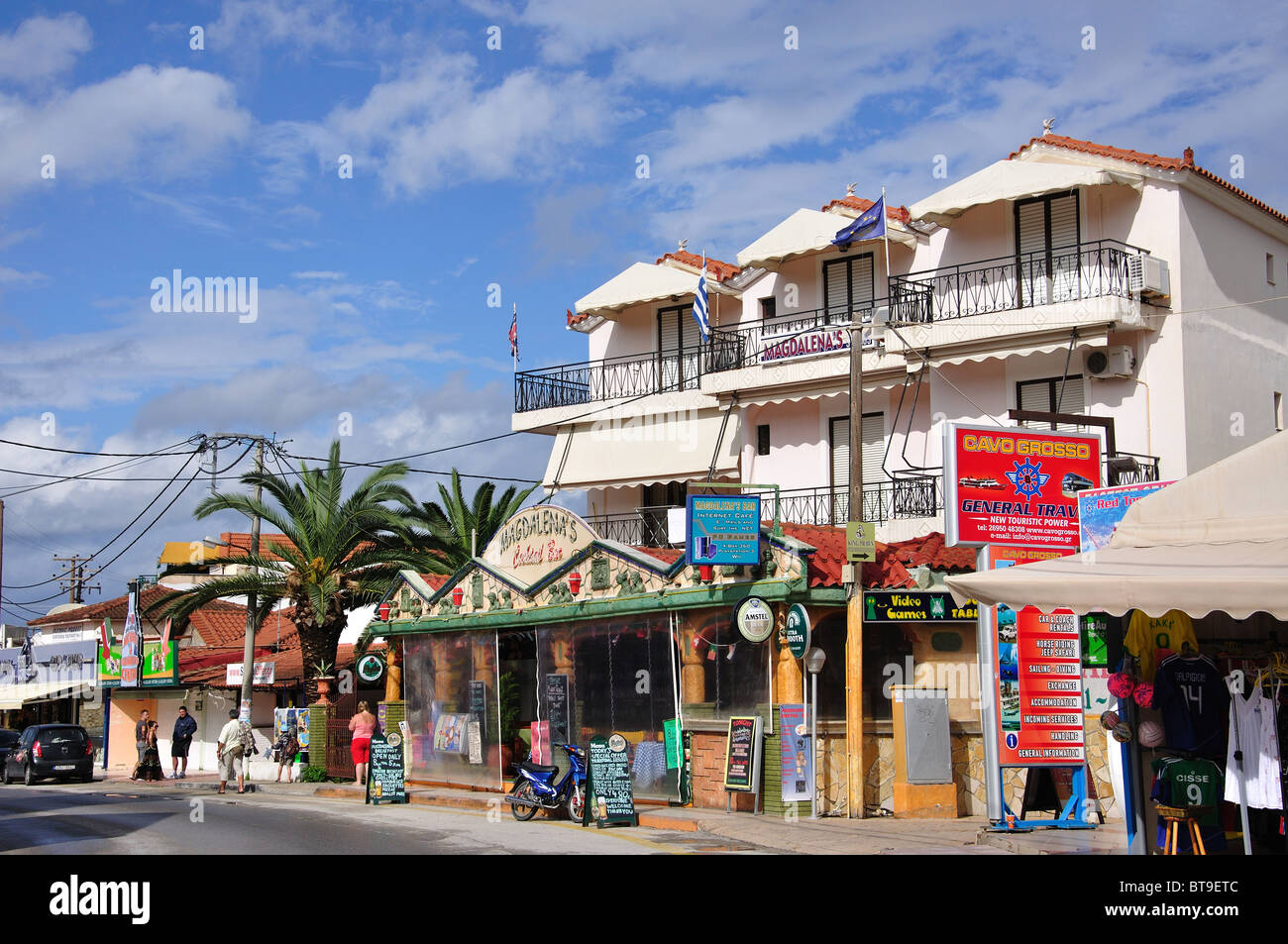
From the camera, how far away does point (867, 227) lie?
26.1m

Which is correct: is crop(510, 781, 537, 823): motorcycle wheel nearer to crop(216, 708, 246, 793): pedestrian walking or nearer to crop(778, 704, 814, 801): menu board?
crop(778, 704, 814, 801): menu board

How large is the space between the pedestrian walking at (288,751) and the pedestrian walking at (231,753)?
132 inches

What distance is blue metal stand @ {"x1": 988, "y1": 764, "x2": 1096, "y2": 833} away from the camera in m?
15.8

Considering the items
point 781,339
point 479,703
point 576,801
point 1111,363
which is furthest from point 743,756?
point 781,339

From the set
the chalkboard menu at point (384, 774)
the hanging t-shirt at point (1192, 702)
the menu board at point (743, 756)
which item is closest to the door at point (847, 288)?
the menu board at point (743, 756)

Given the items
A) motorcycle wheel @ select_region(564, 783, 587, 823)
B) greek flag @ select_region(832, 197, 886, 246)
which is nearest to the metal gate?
motorcycle wheel @ select_region(564, 783, 587, 823)

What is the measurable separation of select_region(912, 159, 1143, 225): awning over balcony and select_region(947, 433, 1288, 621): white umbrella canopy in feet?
44.8

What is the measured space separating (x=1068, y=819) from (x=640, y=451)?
62.4ft

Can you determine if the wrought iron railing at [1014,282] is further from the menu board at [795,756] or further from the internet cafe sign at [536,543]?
the menu board at [795,756]

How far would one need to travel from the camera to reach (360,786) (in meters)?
28.5

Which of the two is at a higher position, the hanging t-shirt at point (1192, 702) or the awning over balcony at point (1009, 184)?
the awning over balcony at point (1009, 184)

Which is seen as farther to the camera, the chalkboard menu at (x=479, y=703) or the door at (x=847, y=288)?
the door at (x=847, y=288)

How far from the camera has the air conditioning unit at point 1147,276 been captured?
24609 millimetres
